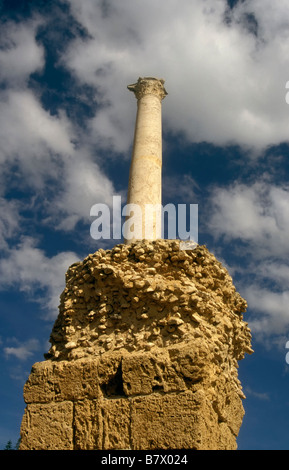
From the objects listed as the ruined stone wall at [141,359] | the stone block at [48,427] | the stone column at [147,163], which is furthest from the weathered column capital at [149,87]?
the stone block at [48,427]

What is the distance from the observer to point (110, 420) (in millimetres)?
5340

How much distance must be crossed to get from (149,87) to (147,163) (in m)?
2.50

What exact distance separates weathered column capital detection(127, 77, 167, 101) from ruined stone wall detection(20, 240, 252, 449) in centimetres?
525

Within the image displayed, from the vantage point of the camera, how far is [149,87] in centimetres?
1062

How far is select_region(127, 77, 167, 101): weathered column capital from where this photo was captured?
10.6m

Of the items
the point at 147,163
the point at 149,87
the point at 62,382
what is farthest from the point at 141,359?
the point at 149,87

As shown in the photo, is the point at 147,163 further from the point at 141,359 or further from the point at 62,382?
the point at 62,382

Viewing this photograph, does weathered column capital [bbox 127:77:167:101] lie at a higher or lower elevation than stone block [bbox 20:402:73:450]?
higher

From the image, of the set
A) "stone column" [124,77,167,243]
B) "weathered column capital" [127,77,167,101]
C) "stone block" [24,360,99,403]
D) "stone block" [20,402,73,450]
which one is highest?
"weathered column capital" [127,77,167,101]

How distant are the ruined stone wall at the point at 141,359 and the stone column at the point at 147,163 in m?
1.84

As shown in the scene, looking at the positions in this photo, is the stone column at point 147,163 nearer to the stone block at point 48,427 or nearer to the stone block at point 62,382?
the stone block at point 62,382

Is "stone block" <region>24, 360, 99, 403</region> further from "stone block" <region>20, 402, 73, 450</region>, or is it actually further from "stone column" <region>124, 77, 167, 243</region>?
"stone column" <region>124, 77, 167, 243</region>

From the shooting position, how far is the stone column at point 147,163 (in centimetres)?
840

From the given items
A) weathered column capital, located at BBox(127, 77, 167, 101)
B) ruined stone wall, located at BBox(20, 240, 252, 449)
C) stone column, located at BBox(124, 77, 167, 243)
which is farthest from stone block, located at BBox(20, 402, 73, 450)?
weathered column capital, located at BBox(127, 77, 167, 101)
